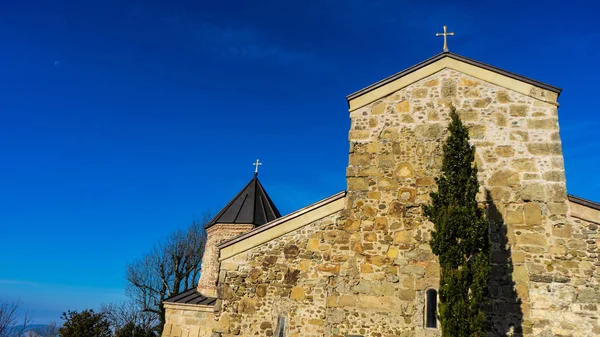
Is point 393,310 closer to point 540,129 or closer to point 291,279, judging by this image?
point 291,279

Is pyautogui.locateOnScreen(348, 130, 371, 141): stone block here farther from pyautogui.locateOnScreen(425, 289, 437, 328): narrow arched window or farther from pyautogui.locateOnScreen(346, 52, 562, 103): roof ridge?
pyautogui.locateOnScreen(425, 289, 437, 328): narrow arched window

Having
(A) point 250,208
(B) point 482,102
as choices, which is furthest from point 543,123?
(A) point 250,208

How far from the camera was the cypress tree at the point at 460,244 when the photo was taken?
20.6 feet

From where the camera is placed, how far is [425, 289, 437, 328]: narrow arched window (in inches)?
288

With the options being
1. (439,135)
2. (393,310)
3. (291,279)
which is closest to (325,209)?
(291,279)

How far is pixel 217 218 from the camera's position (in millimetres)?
14562

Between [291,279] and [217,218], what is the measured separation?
7.20 metres

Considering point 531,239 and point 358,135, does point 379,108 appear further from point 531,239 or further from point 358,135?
point 531,239

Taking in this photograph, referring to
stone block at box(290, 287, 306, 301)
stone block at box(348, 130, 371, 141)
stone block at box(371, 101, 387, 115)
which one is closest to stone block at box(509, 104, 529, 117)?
stone block at box(371, 101, 387, 115)

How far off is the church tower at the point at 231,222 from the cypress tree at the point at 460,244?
8451 millimetres

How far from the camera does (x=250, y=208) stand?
14.8 meters

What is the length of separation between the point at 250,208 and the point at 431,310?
8586mm

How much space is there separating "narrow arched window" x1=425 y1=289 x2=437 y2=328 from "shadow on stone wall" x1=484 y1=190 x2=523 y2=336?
888mm

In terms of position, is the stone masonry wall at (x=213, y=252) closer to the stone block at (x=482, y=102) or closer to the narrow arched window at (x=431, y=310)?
the narrow arched window at (x=431, y=310)
